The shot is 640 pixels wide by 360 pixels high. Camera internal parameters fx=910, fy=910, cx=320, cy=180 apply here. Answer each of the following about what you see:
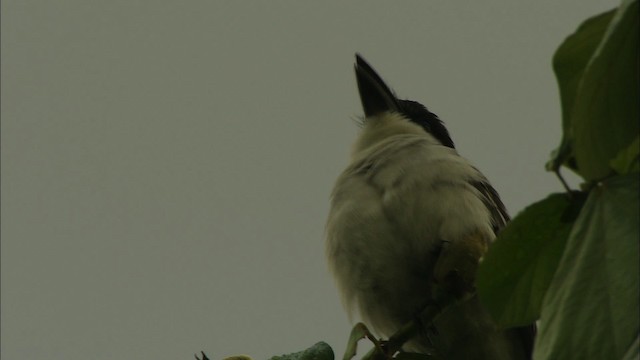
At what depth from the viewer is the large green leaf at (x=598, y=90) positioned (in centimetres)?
116

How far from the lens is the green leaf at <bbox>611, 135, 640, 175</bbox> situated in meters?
1.30

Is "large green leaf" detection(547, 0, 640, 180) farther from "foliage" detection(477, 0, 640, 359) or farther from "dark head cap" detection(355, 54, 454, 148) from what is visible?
"dark head cap" detection(355, 54, 454, 148)

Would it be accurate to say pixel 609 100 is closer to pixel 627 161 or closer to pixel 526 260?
pixel 627 161

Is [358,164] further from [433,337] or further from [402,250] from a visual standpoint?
[433,337]

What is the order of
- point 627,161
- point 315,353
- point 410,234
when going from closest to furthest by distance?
point 627,161
point 315,353
point 410,234

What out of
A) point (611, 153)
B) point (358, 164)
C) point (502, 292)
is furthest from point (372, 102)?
point (611, 153)

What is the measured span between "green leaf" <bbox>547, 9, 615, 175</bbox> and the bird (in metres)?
1.67

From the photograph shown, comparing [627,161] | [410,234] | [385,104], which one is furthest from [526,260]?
[385,104]

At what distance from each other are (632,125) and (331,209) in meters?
2.67

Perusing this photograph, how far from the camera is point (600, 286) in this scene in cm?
121

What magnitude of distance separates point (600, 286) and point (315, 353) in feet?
2.79

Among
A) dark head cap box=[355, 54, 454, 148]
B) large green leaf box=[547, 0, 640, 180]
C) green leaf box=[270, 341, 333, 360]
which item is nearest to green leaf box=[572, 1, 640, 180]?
large green leaf box=[547, 0, 640, 180]

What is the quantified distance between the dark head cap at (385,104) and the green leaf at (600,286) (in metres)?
3.60

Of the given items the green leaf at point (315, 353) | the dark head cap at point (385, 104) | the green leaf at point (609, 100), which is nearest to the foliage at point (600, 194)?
the green leaf at point (609, 100)
